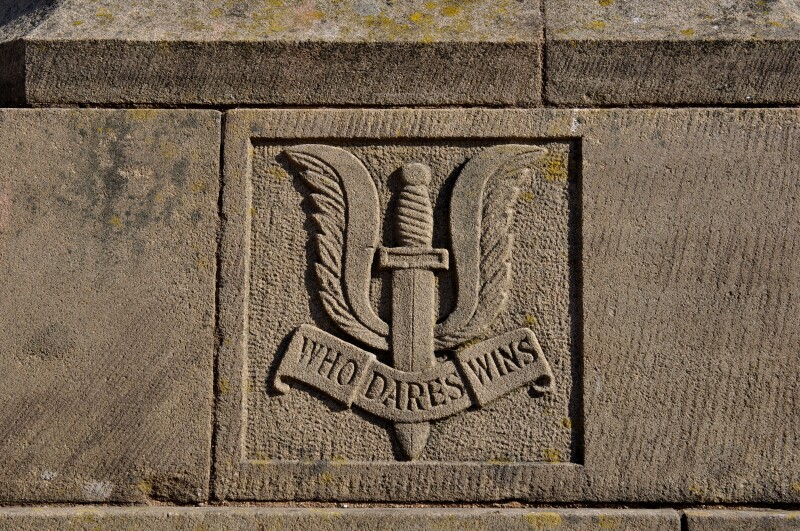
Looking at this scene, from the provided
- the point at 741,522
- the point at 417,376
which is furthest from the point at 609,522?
the point at 417,376

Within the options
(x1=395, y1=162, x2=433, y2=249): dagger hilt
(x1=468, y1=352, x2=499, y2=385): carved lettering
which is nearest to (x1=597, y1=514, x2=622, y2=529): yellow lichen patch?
(x1=468, y1=352, x2=499, y2=385): carved lettering

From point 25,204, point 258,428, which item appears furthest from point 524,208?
point 25,204

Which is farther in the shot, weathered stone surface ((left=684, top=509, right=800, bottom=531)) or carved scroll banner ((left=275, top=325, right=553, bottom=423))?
carved scroll banner ((left=275, top=325, right=553, bottom=423))

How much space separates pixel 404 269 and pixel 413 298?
108mm

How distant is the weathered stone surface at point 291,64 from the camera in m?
3.15

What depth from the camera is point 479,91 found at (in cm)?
315

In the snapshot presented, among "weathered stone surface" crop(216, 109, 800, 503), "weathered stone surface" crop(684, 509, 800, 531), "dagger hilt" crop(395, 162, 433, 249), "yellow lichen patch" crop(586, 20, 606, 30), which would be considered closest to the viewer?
"weathered stone surface" crop(684, 509, 800, 531)

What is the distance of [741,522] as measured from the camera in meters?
2.82

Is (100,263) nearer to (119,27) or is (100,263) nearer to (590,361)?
(119,27)

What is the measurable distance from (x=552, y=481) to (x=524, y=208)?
96cm

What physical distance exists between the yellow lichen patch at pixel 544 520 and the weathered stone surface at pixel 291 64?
1.45 meters

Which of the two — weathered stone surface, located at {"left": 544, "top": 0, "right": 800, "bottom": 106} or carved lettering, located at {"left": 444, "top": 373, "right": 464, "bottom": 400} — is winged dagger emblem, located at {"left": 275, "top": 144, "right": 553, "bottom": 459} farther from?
weathered stone surface, located at {"left": 544, "top": 0, "right": 800, "bottom": 106}

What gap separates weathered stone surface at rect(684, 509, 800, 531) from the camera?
2820 mm

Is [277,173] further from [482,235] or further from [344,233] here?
[482,235]
